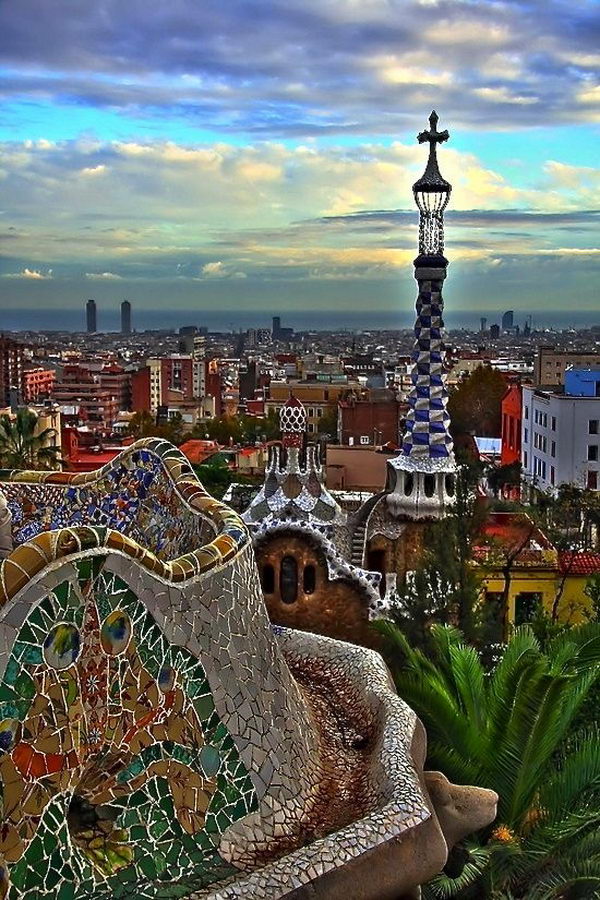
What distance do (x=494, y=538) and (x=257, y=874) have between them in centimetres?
939

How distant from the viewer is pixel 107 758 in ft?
14.1

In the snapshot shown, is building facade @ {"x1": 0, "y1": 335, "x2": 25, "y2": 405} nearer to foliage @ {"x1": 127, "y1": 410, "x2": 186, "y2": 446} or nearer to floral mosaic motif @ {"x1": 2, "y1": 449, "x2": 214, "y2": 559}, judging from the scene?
foliage @ {"x1": 127, "y1": 410, "x2": 186, "y2": 446}

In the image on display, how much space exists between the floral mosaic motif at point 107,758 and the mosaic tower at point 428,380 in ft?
25.8

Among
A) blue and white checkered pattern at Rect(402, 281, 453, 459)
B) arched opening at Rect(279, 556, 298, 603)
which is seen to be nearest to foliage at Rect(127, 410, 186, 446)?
blue and white checkered pattern at Rect(402, 281, 453, 459)

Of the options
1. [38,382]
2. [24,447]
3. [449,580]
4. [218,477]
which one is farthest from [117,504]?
[38,382]

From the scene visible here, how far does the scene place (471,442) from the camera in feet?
95.2

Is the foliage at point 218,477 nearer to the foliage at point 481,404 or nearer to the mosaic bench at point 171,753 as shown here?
the foliage at point 481,404

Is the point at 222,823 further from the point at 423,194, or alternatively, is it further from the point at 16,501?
the point at 423,194

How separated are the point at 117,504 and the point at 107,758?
2.36 m

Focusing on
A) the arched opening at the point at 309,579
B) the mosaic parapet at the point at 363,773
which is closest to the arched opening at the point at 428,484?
the arched opening at the point at 309,579

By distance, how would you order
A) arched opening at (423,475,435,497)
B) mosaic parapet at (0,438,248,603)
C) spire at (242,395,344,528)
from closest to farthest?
1. mosaic parapet at (0,438,248,603)
2. spire at (242,395,344,528)
3. arched opening at (423,475,435,497)

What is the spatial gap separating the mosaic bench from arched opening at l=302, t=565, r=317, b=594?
5.88 metres

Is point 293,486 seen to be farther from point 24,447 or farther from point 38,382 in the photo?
point 38,382

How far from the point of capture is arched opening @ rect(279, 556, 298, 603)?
11438 millimetres
